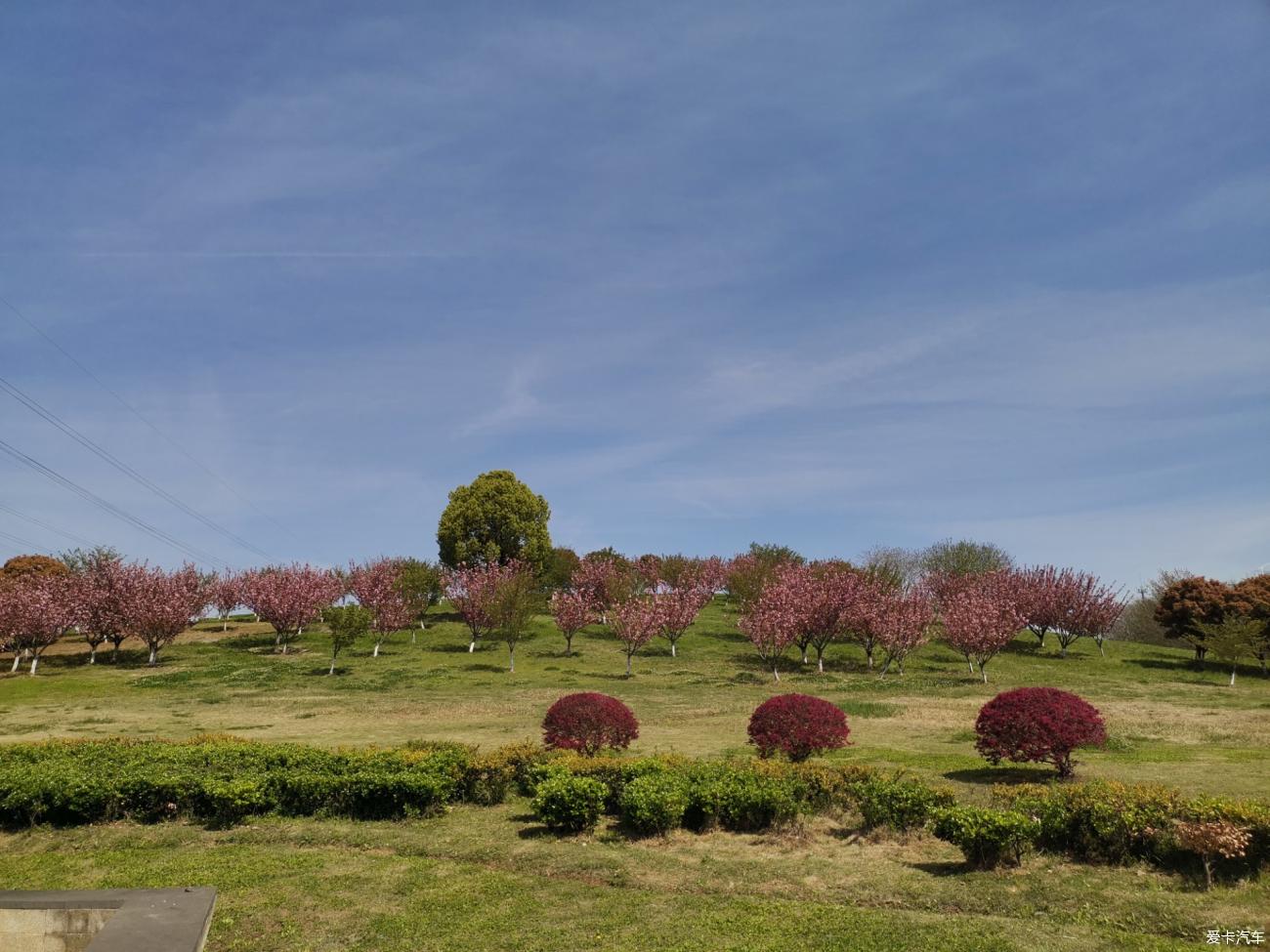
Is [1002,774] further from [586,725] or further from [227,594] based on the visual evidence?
[227,594]

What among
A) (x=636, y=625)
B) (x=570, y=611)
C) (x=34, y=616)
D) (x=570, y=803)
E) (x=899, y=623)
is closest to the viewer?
(x=570, y=803)

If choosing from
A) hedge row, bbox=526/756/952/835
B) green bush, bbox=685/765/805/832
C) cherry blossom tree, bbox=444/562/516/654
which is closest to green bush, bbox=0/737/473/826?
hedge row, bbox=526/756/952/835

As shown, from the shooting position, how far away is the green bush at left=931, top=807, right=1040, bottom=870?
1195 centimetres

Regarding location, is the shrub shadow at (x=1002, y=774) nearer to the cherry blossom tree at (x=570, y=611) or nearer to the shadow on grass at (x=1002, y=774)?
the shadow on grass at (x=1002, y=774)

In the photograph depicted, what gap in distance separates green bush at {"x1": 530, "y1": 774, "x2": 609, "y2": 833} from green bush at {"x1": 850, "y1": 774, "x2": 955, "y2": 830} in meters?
4.78

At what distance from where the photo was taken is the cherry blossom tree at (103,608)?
175ft

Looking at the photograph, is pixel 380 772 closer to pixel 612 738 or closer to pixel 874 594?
pixel 612 738

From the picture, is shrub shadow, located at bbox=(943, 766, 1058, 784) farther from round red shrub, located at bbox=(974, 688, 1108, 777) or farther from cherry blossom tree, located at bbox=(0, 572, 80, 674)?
cherry blossom tree, located at bbox=(0, 572, 80, 674)

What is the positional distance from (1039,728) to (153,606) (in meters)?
52.1

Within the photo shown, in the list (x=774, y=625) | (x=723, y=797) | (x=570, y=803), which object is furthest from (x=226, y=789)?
(x=774, y=625)

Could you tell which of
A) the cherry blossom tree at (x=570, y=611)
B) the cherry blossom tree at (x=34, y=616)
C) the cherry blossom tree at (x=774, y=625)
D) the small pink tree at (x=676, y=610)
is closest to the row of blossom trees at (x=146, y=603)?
the cherry blossom tree at (x=34, y=616)

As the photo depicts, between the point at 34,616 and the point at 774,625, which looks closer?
the point at 774,625

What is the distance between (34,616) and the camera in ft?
161

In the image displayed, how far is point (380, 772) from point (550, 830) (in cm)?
381
